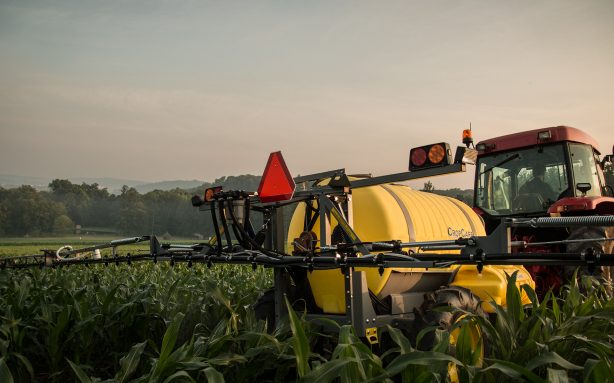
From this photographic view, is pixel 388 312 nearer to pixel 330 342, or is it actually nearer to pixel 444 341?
pixel 330 342

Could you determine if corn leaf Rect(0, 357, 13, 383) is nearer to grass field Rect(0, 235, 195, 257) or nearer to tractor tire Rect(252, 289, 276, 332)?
tractor tire Rect(252, 289, 276, 332)

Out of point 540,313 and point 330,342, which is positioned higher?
point 540,313

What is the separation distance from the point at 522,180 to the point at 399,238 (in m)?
2.75

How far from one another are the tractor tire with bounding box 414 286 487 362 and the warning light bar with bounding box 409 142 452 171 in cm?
89

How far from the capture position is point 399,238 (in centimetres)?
428

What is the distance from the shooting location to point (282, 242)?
183 inches

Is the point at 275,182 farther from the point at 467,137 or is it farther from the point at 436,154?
the point at 467,137

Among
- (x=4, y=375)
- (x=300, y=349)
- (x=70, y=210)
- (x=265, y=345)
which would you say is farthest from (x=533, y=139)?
(x=70, y=210)

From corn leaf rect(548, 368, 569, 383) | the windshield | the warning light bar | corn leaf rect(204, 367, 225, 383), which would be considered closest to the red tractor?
the windshield

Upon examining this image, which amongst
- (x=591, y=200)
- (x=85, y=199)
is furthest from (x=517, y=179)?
(x=85, y=199)

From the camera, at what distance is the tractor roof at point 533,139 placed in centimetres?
614

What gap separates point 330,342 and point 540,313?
160cm

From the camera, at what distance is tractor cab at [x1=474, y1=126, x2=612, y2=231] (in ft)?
20.0

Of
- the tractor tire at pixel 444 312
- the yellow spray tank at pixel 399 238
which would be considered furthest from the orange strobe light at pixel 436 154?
the tractor tire at pixel 444 312
